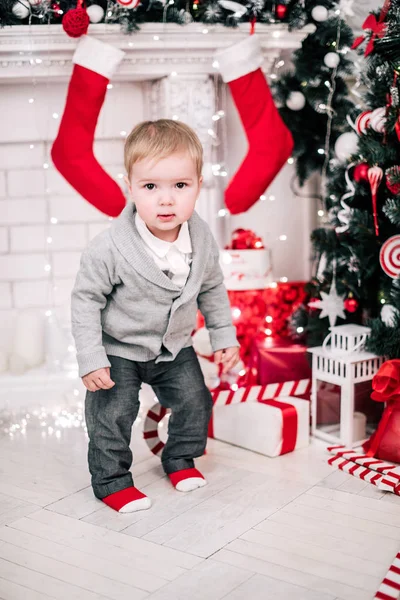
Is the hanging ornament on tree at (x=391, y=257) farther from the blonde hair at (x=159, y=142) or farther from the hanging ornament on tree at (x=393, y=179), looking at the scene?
the blonde hair at (x=159, y=142)

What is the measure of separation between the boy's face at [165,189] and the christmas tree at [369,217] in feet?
2.03

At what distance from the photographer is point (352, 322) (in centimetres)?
229

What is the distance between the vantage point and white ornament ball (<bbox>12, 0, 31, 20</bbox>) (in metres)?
2.21

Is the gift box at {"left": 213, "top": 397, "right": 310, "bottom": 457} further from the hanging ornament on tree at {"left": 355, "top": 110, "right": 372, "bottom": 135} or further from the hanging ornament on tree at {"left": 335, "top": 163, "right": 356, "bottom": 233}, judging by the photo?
the hanging ornament on tree at {"left": 355, "top": 110, "right": 372, "bottom": 135}

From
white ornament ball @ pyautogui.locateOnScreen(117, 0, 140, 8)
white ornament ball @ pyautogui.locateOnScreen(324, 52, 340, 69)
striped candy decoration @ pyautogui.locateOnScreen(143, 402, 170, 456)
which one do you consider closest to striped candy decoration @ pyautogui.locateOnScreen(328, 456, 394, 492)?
striped candy decoration @ pyautogui.locateOnScreen(143, 402, 170, 456)

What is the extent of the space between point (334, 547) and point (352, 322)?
0.94 m

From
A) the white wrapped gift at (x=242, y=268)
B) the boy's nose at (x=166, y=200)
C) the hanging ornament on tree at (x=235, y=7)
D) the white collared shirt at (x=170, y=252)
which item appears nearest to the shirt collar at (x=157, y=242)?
the white collared shirt at (x=170, y=252)

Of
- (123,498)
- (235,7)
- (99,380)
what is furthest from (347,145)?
(123,498)

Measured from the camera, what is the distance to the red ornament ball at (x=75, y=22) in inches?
85.2

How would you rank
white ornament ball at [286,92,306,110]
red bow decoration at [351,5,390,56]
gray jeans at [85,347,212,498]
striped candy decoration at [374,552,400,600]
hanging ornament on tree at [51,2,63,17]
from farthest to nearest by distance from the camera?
white ornament ball at [286,92,306,110] < hanging ornament on tree at [51,2,63,17] < red bow decoration at [351,5,390,56] < gray jeans at [85,347,212,498] < striped candy decoration at [374,552,400,600]

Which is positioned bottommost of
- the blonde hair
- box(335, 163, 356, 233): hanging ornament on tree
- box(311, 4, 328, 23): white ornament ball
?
box(335, 163, 356, 233): hanging ornament on tree

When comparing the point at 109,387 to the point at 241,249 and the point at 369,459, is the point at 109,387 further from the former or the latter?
the point at 241,249

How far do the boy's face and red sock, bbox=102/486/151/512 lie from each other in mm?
646

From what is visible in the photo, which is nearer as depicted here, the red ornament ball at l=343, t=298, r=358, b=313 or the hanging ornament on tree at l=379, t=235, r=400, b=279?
the hanging ornament on tree at l=379, t=235, r=400, b=279
